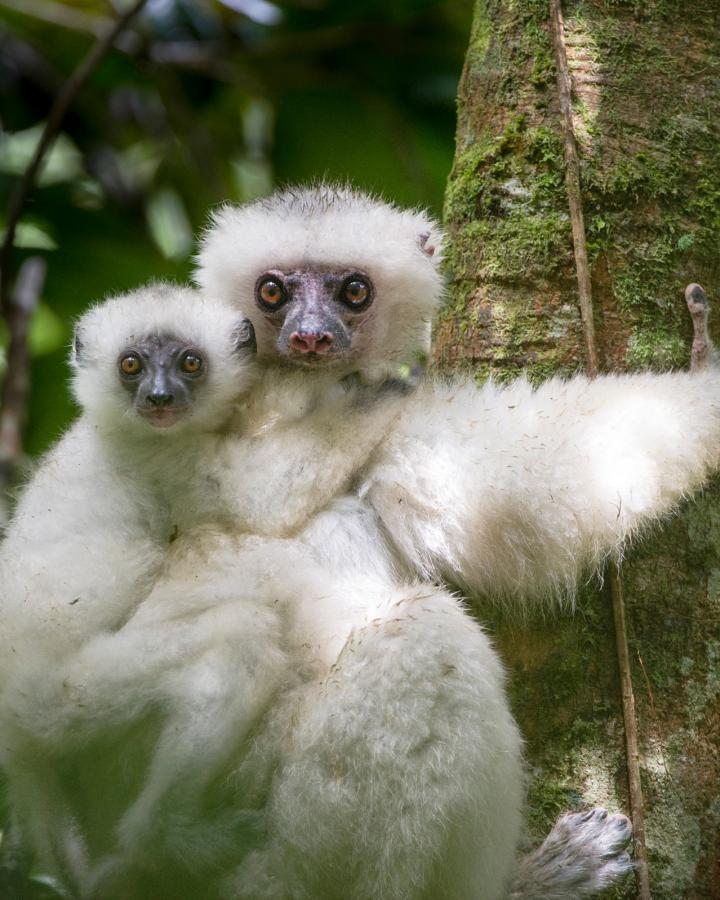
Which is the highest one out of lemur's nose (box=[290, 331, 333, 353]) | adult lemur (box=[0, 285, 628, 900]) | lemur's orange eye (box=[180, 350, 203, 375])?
lemur's nose (box=[290, 331, 333, 353])

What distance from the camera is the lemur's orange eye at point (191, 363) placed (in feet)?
13.4

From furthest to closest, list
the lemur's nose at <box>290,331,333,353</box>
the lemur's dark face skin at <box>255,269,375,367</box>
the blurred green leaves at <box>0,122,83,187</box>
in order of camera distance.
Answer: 1. the blurred green leaves at <box>0,122,83,187</box>
2. the lemur's dark face skin at <box>255,269,375,367</box>
3. the lemur's nose at <box>290,331,333,353</box>

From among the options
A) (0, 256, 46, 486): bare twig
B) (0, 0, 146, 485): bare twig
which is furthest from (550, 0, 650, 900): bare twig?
(0, 256, 46, 486): bare twig

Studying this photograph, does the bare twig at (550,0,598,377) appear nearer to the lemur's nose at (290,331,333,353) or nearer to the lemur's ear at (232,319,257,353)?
the lemur's nose at (290,331,333,353)

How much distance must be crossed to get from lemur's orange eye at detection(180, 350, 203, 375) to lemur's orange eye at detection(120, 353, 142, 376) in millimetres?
178

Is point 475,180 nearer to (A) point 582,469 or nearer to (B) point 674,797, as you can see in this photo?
(A) point 582,469

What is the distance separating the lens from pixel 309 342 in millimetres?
4203

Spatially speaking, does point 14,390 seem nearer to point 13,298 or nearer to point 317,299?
point 13,298

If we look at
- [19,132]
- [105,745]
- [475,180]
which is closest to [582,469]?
[475,180]

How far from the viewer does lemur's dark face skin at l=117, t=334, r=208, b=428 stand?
3891mm

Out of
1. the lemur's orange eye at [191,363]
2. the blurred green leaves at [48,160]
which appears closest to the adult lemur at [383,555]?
the lemur's orange eye at [191,363]

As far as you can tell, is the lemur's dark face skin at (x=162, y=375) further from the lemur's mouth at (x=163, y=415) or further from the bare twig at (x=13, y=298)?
the bare twig at (x=13, y=298)

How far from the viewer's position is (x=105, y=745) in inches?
130

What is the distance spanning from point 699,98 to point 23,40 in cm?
581
